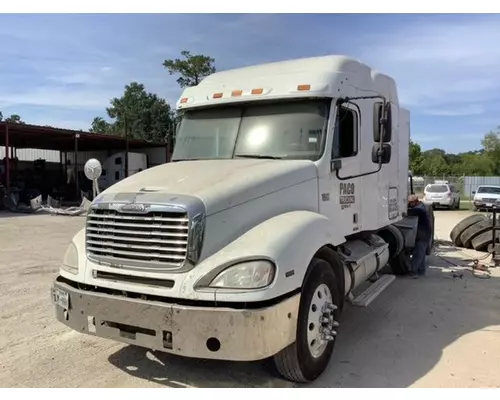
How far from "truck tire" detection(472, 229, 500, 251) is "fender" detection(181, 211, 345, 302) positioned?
8.47 m

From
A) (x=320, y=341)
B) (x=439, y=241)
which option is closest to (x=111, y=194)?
(x=320, y=341)

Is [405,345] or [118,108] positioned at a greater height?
[118,108]

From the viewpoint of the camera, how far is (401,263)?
8.45 m

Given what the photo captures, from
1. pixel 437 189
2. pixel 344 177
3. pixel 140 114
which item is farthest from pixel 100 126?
pixel 344 177

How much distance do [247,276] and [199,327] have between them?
0.50m

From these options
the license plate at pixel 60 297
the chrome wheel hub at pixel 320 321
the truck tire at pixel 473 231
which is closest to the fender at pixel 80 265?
the license plate at pixel 60 297

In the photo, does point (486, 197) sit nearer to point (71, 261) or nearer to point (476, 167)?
point (71, 261)

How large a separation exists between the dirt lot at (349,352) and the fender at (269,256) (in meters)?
0.98

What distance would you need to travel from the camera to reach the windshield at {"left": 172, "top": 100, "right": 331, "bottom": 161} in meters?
4.86

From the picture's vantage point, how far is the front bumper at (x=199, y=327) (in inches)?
135

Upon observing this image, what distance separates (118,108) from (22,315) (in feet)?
185

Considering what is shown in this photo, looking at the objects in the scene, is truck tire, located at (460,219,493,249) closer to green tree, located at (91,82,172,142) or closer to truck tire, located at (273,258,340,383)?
truck tire, located at (273,258,340,383)

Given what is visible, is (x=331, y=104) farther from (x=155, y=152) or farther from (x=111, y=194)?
(x=155, y=152)

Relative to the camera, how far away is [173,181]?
4258 millimetres
